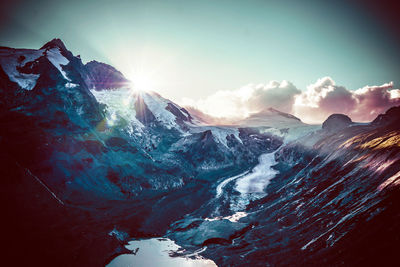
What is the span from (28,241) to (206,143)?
102m

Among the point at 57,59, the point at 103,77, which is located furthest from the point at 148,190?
the point at 103,77

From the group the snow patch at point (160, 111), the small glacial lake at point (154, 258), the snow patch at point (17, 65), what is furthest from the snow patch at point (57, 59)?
the small glacial lake at point (154, 258)

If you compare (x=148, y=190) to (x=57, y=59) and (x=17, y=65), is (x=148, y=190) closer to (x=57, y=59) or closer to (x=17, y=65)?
(x=17, y=65)

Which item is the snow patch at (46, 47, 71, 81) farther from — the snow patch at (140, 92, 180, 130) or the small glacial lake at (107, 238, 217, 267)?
the small glacial lake at (107, 238, 217, 267)

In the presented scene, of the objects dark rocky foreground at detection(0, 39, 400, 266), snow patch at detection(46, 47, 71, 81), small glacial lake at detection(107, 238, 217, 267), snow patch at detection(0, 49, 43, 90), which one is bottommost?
small glacial lake at detection(107, 238, 217, 267)

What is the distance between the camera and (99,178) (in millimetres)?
66250

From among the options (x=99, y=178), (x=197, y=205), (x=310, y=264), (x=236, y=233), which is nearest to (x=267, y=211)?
(x=236, y=233)

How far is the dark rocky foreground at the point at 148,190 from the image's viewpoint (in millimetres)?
25656

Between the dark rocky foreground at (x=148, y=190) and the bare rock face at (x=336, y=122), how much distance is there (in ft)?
3.07

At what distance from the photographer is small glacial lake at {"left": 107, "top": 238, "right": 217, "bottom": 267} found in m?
29.5

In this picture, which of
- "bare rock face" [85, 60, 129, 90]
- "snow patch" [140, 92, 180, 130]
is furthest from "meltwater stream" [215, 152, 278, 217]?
"bare rock face" [85, 60, 129, 90]

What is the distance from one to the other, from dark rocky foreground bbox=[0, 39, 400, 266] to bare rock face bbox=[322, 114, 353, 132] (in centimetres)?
94

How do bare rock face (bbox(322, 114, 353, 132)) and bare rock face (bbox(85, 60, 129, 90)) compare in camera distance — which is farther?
bare rock face (bbox(85, 60, 129, 90))

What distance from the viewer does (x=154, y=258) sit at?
104 feet
